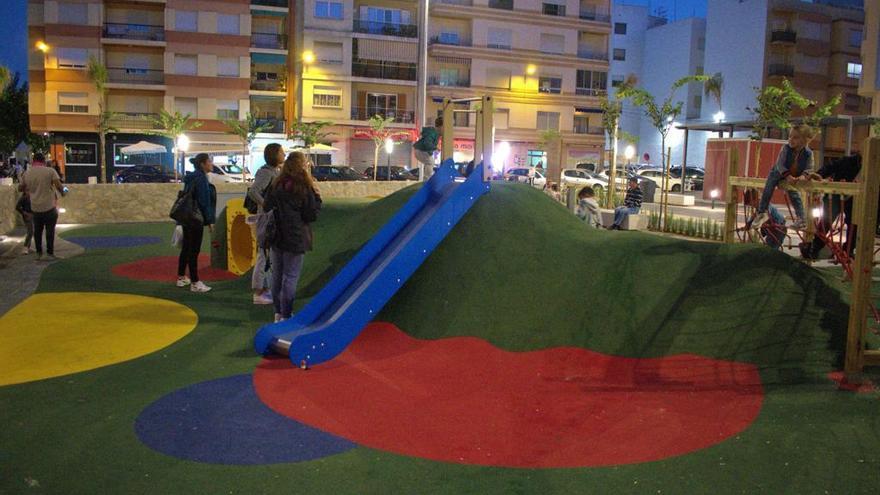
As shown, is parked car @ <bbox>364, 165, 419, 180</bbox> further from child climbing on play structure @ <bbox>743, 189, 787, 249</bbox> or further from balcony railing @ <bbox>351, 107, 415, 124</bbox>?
child climbing on play structure @ <bbox>743, 189, 787, 249</bbox>

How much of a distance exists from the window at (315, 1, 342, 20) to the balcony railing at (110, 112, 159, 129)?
13.6m

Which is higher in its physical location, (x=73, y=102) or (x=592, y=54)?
(x=592, y=54)

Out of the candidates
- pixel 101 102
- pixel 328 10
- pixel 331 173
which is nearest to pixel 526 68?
pixel 328 10

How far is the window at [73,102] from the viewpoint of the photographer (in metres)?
47.3

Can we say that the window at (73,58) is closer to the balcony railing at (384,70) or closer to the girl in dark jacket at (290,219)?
the balcony railing at (384,70)

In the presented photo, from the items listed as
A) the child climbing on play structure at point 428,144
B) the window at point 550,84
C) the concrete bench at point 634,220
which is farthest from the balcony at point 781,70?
the child climbing on play structure at point 428,144

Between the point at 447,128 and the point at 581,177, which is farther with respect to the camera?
the point at 581,177

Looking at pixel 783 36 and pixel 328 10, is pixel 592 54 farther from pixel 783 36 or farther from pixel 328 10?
pixel 328 10

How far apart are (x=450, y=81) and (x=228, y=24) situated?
16425 mm

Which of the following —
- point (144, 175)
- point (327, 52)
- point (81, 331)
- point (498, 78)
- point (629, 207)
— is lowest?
point (81, 331)

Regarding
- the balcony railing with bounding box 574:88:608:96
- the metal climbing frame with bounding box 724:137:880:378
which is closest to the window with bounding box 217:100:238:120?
the balcony railing with bounding box 574:88:608:96

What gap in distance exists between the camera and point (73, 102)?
47.4m

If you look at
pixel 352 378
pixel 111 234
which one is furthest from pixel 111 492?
pixel 111 234

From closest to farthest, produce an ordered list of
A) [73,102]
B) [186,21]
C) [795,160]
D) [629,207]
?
[795,160], [629,207], [73,102], [186,21]
